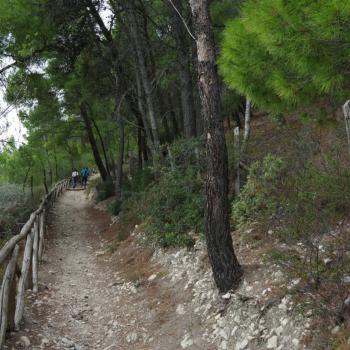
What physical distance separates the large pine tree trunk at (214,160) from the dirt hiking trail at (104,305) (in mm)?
863

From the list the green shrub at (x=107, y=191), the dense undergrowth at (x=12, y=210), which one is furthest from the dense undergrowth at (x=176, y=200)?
the green shrub at (x=107, y=191)

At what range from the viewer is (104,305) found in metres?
7.47

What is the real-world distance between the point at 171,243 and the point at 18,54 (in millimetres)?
8539

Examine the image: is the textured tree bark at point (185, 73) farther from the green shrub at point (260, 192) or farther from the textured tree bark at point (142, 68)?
the green shrub at point (260, 192)

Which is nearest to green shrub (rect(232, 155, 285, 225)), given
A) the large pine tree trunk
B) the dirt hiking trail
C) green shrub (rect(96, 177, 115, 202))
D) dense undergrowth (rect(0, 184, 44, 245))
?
the large pine tree trunk

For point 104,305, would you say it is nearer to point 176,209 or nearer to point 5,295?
point 5,295

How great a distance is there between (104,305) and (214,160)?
364cm

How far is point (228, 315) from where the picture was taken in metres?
5.29

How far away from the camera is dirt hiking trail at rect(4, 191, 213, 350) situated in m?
5.78

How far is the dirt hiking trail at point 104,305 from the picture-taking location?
5.78 meters

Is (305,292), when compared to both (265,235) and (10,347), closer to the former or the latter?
(265,235)

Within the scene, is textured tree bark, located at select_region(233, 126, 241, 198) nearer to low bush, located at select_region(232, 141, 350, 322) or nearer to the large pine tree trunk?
low bush, located at select_region(232, 141, 350, 322)

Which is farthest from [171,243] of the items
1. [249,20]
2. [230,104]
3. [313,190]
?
[230,104]

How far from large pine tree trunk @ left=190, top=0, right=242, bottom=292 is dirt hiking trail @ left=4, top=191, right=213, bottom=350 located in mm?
863
